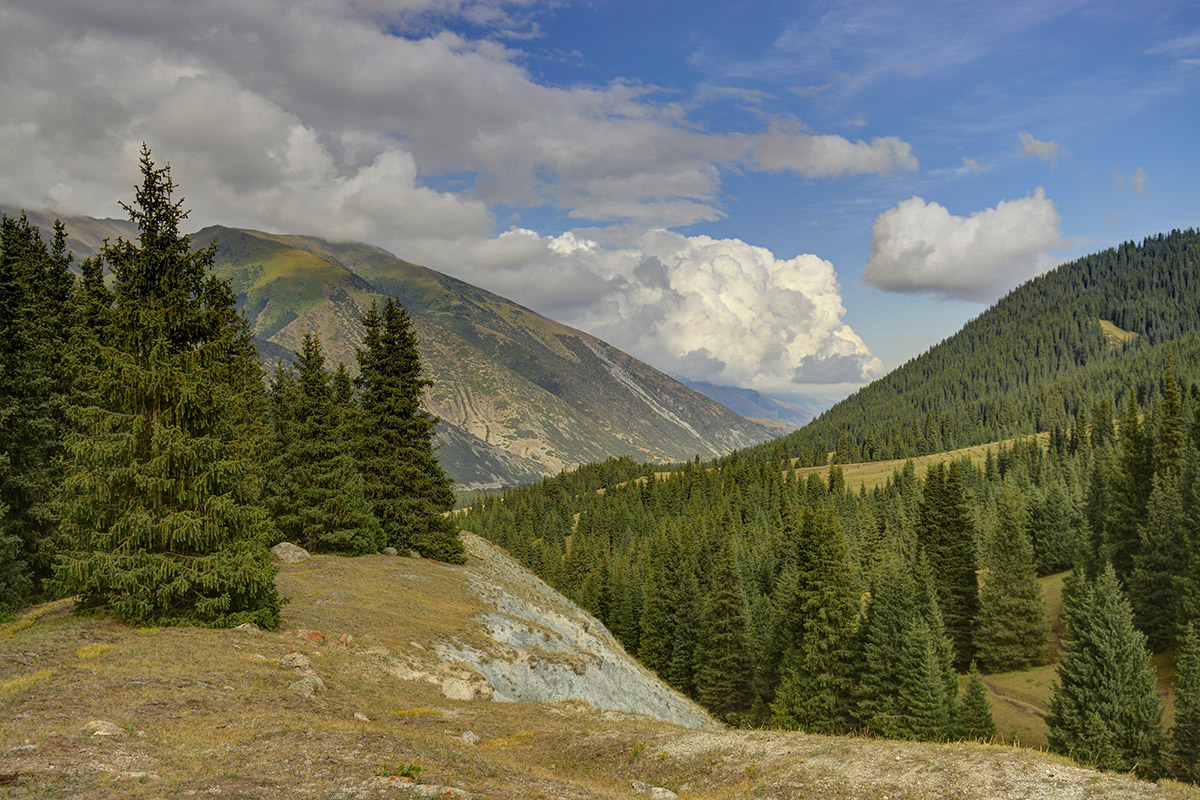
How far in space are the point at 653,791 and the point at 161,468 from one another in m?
20.2

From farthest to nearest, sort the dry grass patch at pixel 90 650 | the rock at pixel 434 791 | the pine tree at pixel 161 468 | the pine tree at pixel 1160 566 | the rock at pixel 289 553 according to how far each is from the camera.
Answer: the pine tree at pixel 1160 566, the rock at pixel 289 553, the pine tree at pixel 161 468, the dry grass patch at pixel 90 650, the rock at pixel 434 791

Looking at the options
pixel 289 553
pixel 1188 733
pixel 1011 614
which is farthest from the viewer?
pixel 1011 614

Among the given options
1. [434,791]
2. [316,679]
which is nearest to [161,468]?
[316,679]

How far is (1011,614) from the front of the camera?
2311 inches

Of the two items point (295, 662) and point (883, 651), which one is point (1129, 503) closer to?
point (883, 651)

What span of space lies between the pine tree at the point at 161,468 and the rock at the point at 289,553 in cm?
1544

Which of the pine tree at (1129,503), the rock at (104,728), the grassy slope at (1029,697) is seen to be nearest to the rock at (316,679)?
the rock at (104,728)

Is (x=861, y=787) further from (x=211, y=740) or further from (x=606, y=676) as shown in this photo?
(x=606, y=676)

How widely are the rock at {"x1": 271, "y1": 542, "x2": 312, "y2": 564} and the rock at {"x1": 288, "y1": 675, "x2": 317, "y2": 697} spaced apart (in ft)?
A: 70.5

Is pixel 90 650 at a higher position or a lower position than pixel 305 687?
higher

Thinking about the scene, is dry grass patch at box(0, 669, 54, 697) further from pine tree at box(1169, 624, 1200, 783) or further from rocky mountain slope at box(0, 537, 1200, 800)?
pine tree at box(1169, 624, 1200, 783)

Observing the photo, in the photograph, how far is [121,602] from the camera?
880 inches

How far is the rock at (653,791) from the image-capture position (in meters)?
16.2

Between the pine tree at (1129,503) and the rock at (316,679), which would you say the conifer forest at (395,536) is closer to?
the pine tree at (1129,503)
